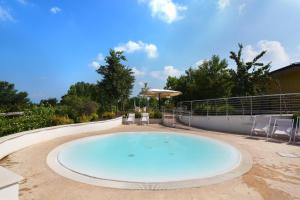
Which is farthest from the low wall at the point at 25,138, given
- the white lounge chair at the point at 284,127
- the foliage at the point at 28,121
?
the white lounge chair at the point at 284,127

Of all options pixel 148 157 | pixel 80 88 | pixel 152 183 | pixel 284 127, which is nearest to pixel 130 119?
pixel 148 157

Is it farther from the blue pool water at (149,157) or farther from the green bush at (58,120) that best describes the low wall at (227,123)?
the green bush at (58,120)

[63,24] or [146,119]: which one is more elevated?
[63,24]

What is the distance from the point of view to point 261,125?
11.2 metres

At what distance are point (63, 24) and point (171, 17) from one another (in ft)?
27.4

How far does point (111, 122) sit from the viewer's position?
15555 millimetres

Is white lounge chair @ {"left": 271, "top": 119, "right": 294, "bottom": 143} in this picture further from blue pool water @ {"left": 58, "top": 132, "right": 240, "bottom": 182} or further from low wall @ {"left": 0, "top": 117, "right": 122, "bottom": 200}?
low wall @ {"left": 0, "top": 117, "right": 122, "bottom": 200}

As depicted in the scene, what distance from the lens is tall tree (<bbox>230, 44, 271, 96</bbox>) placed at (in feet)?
59.4

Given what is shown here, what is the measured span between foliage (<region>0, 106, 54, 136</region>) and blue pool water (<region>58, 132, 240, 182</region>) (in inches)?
97.5

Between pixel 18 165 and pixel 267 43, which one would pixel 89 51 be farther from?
pixel 18 165

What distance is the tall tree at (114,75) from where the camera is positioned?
1956 centimetres

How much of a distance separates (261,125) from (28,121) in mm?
11833

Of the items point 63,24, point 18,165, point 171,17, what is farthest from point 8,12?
point 18,165

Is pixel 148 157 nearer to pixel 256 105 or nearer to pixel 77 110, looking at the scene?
pixel 256 105
